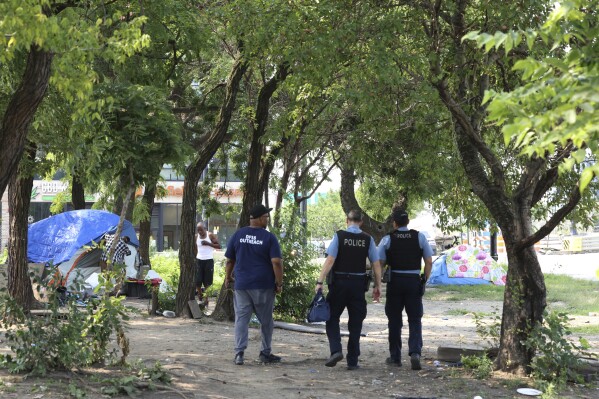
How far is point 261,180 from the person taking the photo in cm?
1466

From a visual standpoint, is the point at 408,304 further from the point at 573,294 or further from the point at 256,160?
the point at 573,294

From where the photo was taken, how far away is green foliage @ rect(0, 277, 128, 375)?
24.5 ft

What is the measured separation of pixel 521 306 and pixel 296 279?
20.7ft

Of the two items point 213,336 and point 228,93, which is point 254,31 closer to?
point 228,93

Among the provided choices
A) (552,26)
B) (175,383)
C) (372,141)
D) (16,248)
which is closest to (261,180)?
(372,141)

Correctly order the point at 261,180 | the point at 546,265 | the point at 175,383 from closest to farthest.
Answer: the point at 175,383
the point at 261,180
the point at 546,265

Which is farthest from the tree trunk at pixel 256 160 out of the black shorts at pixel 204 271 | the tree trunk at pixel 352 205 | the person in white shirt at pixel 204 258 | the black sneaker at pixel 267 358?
the tree trunk at pixel 352 205

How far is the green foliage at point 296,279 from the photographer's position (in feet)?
47.1

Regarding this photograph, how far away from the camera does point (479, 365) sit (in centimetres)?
884

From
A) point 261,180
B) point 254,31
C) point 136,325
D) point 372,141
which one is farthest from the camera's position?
point 372,141

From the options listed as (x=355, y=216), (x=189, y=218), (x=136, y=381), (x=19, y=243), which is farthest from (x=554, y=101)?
(x=19, y=243)

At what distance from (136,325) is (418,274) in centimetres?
544

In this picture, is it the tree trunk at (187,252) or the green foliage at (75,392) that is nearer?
the green foliage at (75,392)

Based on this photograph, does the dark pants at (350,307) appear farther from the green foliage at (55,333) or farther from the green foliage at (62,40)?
the green foliage at (62,40)
